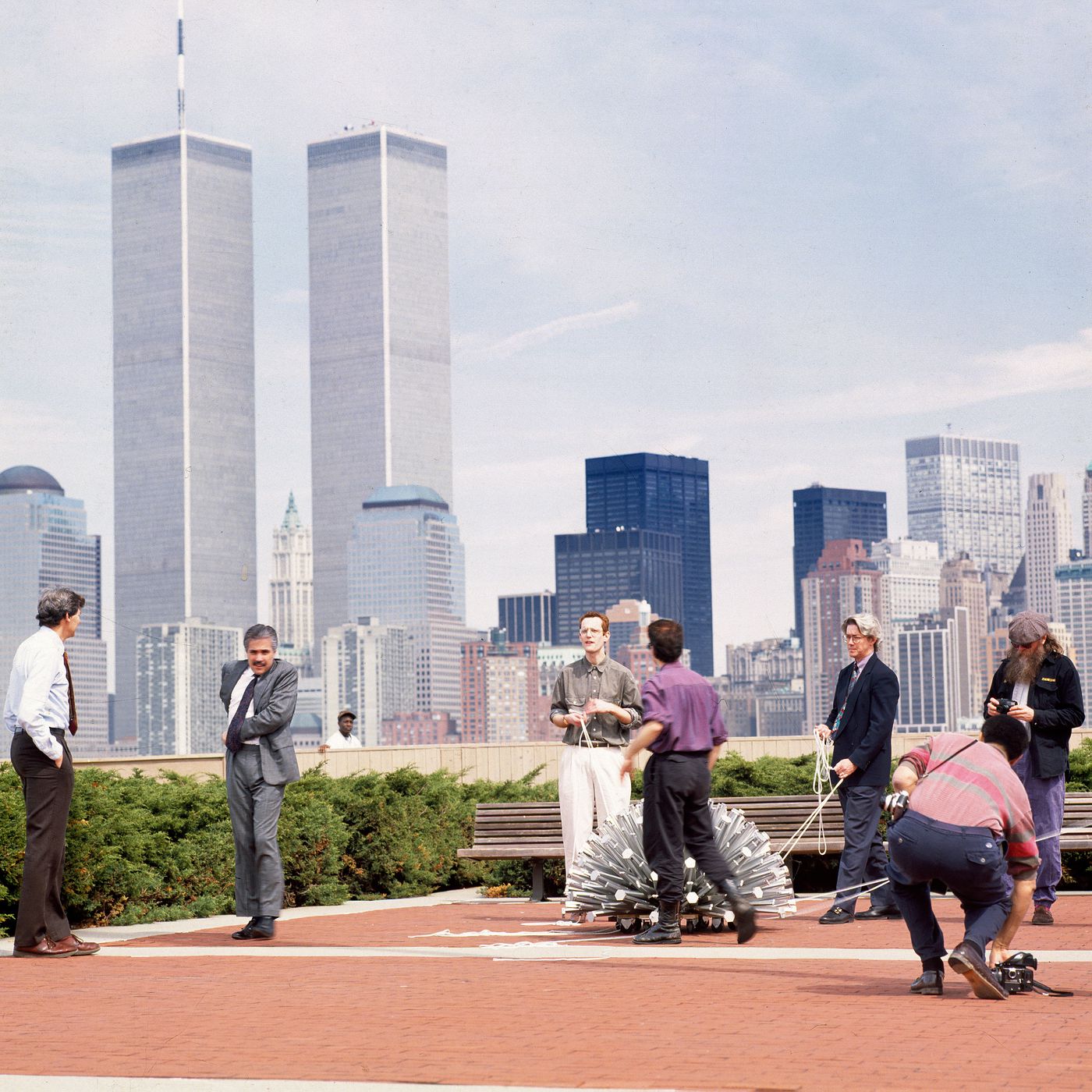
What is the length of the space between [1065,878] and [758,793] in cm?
248

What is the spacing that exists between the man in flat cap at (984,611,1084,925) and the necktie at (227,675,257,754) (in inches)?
157

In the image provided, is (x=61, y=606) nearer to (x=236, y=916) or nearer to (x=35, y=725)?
(x=35, y=725)

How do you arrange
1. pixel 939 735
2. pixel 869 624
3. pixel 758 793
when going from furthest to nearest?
pixel 758 793, pixel 869 624, pixel 939 735

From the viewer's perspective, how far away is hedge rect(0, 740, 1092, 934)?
11336mm

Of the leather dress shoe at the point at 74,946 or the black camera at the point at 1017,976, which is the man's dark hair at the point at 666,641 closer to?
the black camera at the point at 1017,976

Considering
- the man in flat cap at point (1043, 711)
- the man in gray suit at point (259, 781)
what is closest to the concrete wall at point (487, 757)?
the man in flat cap at point (1043, 711)

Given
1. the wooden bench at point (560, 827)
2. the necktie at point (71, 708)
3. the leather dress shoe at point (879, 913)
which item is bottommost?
the leather dress shoe at point (879, 913)

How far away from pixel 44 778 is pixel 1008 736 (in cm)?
472

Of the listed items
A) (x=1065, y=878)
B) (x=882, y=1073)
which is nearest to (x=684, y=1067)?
(x=882, y=1073)

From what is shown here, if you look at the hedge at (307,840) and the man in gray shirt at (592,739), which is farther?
the hedge at (307,840)

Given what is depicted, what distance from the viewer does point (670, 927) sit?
385 inches

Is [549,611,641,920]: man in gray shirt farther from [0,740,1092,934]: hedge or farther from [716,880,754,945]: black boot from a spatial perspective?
[0,740,1092,934]: hedge

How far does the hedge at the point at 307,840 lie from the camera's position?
11.3m

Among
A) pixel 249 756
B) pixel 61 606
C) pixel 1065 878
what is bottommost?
pixel 1065 878
